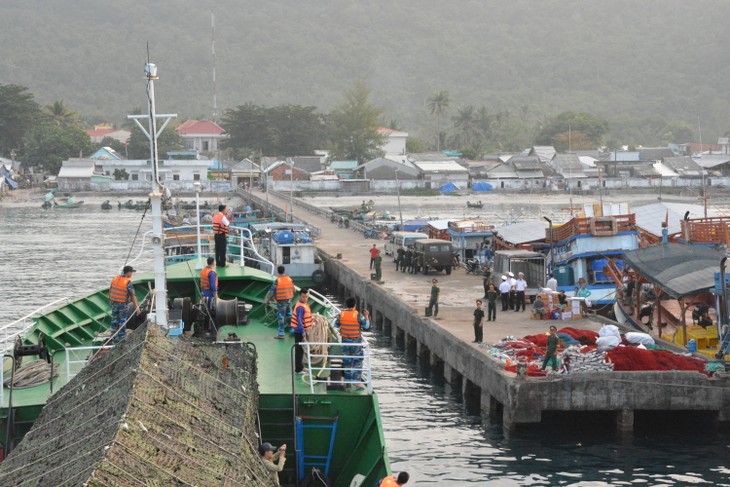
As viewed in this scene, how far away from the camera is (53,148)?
6191 inches

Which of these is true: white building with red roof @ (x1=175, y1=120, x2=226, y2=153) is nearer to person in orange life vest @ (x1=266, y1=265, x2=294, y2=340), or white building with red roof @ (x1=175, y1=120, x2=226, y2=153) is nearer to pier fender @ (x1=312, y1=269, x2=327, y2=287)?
pier fender @ (x1=312, y1=269, x2=327, y2=287)

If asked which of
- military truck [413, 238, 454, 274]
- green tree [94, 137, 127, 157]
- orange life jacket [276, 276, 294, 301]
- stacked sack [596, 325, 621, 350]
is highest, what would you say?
green tree [94, 137, 127, 157]

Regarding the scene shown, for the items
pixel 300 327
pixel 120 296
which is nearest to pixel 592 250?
pixel 300 327

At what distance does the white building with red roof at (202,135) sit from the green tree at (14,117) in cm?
2721

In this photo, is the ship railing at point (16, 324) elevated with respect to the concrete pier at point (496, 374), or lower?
elevated

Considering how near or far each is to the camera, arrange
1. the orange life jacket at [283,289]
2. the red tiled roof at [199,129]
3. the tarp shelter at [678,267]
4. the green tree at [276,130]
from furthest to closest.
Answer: the red tiled roof at [199,129] → the green tree at [276,130] → the tarp shelter at [678,267] → the orange life jacket at [283,289]

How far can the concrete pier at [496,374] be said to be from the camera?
83.6 feet

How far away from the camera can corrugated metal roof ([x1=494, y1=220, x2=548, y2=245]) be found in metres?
47.7

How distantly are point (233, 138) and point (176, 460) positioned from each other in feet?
549

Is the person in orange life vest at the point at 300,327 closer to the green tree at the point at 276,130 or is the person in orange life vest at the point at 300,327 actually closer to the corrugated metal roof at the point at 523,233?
the corrugated metal roof at the point at 523,233

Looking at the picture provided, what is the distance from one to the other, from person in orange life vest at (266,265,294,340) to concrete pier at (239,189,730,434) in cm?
608

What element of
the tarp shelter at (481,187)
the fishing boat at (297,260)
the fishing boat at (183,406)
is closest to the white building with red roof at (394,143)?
the tarp shelter at (481,187)

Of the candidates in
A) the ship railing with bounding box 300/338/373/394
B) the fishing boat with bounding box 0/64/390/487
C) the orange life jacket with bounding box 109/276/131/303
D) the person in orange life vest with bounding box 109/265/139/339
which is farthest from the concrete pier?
the orange life jacket with bounding box 109/276/131/303

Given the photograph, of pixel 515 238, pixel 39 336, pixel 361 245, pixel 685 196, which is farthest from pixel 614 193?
pixel 39 336
